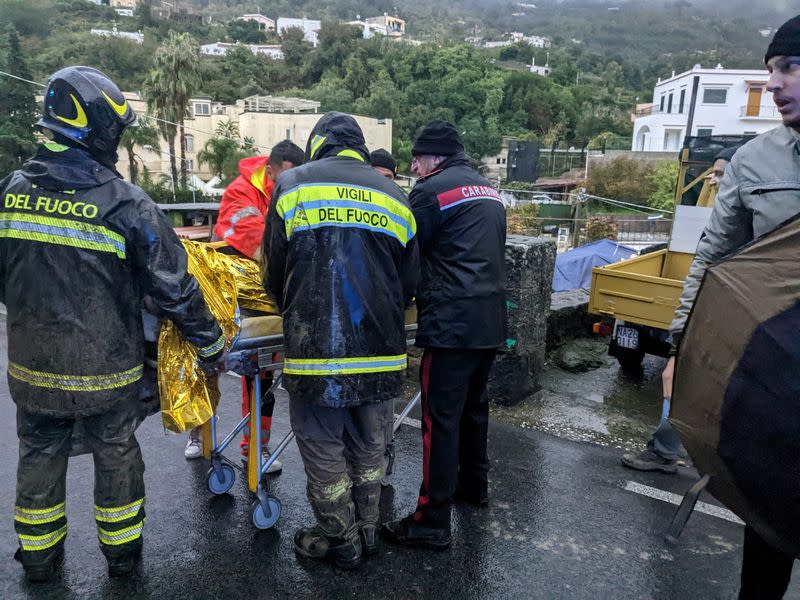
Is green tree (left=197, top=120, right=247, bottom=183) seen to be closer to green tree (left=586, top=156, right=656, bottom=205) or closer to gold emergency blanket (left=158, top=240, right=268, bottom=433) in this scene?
green tree (left=586, top=156, right=656, bottom=205)

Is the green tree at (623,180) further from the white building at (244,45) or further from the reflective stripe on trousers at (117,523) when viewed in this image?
the white building at (244,45)

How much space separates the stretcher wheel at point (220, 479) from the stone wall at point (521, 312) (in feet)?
7.55

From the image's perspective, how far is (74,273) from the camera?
2.41 m

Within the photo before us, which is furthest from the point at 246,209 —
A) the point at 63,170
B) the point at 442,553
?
the point at 442,553

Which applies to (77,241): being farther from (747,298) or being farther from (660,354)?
(660,354)

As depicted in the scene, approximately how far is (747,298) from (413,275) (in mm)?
1519

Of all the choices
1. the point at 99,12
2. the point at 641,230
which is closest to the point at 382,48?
the point at 99,12

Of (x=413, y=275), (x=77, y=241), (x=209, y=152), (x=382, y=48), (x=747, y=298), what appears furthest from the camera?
(x=382, y=48)

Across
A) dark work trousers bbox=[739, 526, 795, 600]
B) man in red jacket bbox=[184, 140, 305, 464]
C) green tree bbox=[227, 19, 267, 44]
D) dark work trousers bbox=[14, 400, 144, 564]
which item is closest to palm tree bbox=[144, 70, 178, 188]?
man in red jacket bbox=[184, 140, 305, 464]

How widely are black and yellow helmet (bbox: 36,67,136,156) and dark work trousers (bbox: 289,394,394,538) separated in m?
1.43

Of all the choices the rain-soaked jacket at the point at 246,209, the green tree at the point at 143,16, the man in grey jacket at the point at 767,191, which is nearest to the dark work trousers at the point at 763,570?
the man in grey jacket at the point at 767,191

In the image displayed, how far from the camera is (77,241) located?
7.84ft

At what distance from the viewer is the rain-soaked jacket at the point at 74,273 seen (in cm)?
239

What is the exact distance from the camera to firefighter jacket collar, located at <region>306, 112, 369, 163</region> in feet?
9.21
